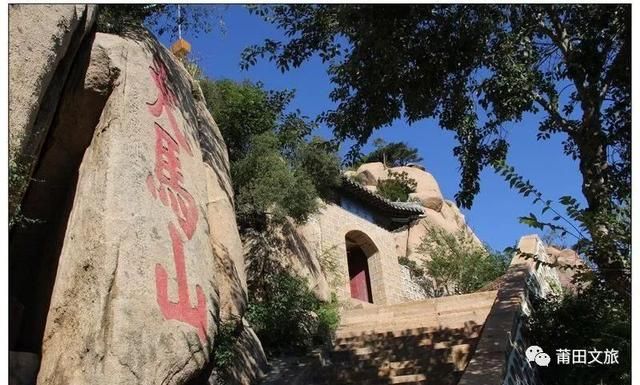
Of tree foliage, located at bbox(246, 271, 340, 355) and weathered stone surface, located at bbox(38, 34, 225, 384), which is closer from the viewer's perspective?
weathered stone surface, located at bbox(38, 34, 225, 384)

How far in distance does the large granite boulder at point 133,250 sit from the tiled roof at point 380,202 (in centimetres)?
1061

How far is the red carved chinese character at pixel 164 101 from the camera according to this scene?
5.55 meters

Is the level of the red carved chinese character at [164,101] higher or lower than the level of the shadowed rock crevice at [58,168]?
higher

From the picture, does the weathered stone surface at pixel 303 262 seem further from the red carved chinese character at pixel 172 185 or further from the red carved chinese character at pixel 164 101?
the red carved chinese character at pixel 172 185

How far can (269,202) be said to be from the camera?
1216 cm

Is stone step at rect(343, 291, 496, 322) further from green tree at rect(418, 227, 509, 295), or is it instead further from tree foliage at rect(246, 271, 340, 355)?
green tree at rect(418, 227, 509, 295)

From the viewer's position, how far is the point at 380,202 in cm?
1795

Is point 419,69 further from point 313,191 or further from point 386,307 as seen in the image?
point 313,191

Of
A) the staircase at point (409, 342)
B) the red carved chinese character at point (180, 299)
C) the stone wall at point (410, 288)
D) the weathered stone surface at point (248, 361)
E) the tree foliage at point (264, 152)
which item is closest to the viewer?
the red carved chinese character at point (180, 299)

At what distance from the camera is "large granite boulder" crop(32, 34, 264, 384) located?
399 cm

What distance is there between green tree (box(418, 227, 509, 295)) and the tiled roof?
1.00m

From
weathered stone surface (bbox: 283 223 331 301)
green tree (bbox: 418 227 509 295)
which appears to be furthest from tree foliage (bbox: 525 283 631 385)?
green tree (bbox: 418 227 509 295)

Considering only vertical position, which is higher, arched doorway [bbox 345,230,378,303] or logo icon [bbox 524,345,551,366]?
arched doorway [bbox 345,230,378,303]

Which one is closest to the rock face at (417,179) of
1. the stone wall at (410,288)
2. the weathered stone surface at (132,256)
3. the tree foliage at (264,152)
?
the stone wall at (410,288)
